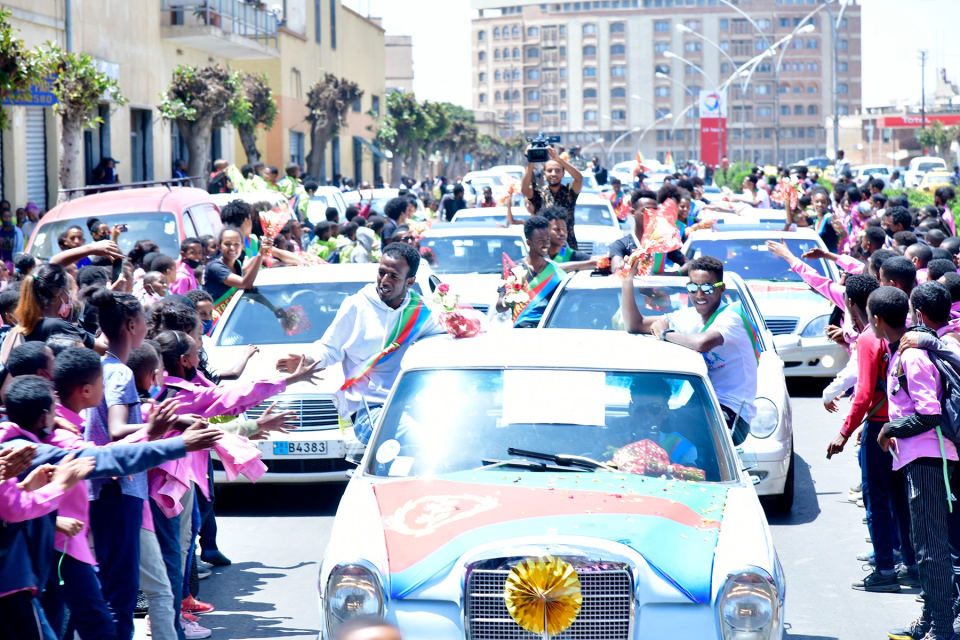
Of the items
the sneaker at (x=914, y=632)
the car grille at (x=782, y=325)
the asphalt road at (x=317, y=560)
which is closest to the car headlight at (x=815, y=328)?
the car grille at (x=782, y=325)

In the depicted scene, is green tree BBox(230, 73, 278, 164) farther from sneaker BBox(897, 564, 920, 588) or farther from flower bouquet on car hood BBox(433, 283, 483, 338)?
sneaker BBox(897, 564, 920, 588)

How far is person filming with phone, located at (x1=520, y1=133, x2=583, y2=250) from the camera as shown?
504 inches

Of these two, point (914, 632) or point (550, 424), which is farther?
point (914, 632)

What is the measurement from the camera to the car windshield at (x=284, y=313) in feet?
31.6

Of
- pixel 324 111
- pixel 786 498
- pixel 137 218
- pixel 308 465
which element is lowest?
pixel 786 498

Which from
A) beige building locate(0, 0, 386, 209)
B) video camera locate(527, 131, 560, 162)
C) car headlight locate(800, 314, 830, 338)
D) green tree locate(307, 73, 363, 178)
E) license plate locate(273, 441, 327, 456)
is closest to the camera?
license plate locate(273, 441, 327, 456)

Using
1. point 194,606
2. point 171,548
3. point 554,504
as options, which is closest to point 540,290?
point 194,606

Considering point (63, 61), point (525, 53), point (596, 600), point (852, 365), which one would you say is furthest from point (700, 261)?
point (525, 53)

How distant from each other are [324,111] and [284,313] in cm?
3462

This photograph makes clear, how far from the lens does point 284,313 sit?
988 cm

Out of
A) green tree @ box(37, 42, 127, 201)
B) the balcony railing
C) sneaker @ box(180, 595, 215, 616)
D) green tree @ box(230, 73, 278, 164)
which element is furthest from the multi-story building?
sneaker @ box(180, 595, 215, 616)

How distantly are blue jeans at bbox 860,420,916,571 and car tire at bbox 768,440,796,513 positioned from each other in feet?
4.86

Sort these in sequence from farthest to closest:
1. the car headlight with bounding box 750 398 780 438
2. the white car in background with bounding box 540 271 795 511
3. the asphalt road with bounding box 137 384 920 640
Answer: the car headlight with bounding box 750 398 780 438, the white car in background with bounding box 540 271 795 511, the asphalt road with bounding box 137 384 920 640

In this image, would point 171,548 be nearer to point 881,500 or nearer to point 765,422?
point 881,500
